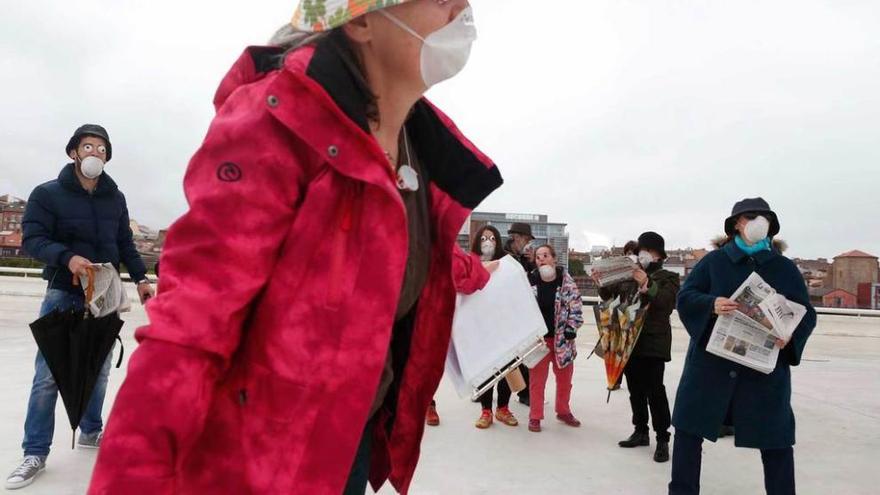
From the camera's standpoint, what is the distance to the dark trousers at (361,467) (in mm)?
1268

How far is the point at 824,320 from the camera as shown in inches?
670

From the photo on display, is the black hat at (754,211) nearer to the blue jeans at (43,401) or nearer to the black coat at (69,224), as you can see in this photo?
the black coat at (69,224)

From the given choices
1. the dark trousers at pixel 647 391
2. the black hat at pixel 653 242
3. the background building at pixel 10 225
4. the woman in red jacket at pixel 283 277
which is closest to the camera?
the woman in red jacket at pixel 283 277

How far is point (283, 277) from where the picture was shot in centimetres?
90

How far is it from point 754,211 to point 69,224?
3.80 meters

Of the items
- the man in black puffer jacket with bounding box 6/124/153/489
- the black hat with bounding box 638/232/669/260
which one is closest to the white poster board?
the man in black puffer jacket with bounding box 6/124/153/489

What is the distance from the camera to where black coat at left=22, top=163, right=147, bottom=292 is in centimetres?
307

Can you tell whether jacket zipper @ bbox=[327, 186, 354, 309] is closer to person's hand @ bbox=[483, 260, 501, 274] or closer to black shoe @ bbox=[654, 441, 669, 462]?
person's hand @ bbox=[483, 260, 501, 274]

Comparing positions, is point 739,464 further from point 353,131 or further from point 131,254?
point 131,254

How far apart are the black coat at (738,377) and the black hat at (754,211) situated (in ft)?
0.45

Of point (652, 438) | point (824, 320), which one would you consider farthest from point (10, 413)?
point (824, 320)

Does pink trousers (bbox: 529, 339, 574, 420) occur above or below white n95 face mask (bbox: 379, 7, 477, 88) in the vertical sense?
below

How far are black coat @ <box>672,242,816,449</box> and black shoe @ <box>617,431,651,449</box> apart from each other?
4.02ft

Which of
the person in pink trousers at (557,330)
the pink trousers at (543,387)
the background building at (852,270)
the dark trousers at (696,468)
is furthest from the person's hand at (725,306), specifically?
the background building at (852,270)
